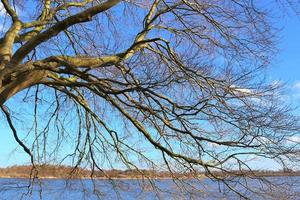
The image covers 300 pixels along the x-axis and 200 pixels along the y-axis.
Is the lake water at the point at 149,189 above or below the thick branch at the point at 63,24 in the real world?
below

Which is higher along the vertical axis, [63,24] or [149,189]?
[63,24]

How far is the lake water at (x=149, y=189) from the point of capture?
891 centimetres

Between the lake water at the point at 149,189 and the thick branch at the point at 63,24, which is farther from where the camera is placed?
the lake water at the point at 149,189

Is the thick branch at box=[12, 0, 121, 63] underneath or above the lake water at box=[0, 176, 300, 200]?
above

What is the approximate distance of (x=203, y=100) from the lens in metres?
9.29

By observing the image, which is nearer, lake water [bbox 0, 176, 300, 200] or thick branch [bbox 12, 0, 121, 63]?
thick branch [bbox 12, 0, 121, 63]

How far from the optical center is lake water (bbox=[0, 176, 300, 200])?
8906 mm

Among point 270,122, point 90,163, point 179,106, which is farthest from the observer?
point 90,163

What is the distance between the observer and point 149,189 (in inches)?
420

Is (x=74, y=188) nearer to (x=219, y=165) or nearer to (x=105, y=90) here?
(x=105, y=90)

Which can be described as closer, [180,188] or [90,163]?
[180,188]

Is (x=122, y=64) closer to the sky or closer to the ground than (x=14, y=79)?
closer to the sky

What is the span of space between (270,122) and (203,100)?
119cm

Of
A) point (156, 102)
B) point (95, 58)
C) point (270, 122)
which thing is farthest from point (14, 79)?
point (270, 122)
